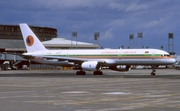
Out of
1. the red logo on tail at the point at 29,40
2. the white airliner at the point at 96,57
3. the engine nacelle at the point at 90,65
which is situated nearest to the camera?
the white airliner at the point at 96,57

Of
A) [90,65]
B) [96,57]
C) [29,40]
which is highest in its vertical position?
[29,40]

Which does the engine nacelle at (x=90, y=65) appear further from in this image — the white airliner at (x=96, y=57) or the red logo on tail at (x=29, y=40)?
the red logo on tail at (x=29, y=40)

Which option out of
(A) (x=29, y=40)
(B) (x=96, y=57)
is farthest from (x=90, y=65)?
(A) (x=29, y=40)

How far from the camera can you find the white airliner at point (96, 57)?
56.9m

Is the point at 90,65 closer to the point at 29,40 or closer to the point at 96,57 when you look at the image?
the point at 96,57

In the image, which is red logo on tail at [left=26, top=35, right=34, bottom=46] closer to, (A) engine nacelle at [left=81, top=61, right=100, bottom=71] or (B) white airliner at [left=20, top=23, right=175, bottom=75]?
(B) white airliner at [left=20, top=23, right=175, bottom=75]

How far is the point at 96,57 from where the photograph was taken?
60.7m

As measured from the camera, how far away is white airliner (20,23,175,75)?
5691 cm

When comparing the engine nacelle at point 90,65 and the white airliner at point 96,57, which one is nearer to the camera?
the white airliner at point 96,57

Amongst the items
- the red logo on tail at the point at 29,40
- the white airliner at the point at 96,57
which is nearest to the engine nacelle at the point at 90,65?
the white airliner at the point at 96,57

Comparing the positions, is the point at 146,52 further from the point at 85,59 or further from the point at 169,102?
the point at 169,102

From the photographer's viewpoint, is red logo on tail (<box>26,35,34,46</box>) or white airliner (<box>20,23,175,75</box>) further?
red logo on tail (<box>26,35,34,46</box>)

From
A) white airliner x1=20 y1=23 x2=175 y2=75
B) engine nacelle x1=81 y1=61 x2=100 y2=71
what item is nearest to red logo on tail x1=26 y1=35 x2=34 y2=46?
white airliner x1=20 y1=23 x2=175 y2=75

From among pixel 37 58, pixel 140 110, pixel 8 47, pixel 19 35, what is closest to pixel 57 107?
pixel 140 110
